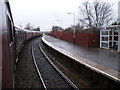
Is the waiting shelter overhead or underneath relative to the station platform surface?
overhead

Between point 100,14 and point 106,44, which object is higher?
point 100,14

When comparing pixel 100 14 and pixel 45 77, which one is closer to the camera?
pixel 45 77

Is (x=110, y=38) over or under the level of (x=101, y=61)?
over

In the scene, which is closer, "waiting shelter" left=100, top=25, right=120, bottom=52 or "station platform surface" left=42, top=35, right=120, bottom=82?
"station platform surface" left=42, top=35, right=120, bottom=82

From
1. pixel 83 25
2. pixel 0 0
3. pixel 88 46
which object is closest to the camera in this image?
pixel 0 0

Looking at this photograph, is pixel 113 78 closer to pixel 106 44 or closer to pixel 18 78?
pixel 18 78

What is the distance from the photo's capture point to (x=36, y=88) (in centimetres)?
871

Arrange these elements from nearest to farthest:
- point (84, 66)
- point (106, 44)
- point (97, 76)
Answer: point (97, 76) → point (84, 66) → point (106, 44)

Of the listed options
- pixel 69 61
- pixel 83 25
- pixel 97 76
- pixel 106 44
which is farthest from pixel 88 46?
pixel 83 25

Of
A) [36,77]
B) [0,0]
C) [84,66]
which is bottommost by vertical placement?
[36,77]

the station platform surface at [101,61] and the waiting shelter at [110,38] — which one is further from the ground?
the waiting shelter at [110,38]

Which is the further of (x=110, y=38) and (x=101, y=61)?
(x=110, y=38)

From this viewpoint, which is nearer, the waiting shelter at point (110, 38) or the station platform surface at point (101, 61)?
the station platform surface at point (101, 61)

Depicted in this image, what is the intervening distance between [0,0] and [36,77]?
24.7ft
